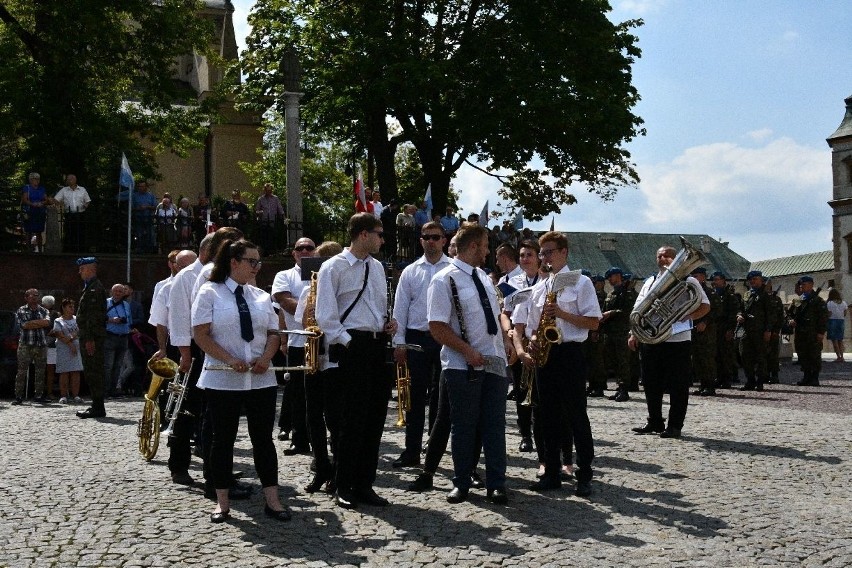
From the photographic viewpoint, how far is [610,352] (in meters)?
18.6

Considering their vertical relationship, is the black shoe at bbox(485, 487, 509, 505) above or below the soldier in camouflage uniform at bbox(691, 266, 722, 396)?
below

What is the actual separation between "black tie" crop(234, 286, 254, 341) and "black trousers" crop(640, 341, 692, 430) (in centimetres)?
549

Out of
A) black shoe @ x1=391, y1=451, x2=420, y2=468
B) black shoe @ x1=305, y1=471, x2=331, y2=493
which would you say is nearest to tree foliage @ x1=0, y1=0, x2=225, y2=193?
black shoe @ x1=391, y1=451, x2=420, y2=468

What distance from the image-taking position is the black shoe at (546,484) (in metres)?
8.81

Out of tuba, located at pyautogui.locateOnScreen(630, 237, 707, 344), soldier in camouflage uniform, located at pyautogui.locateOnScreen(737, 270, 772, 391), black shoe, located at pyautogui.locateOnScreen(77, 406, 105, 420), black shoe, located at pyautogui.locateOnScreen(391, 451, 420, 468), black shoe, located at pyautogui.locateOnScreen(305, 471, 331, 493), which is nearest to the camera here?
black shoe, located at pyautogui.locateOnScreen(305, 471, 331, 493)

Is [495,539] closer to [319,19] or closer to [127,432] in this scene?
[127,432]

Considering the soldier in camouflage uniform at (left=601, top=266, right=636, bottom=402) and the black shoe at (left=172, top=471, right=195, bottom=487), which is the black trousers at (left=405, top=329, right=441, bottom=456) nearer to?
the black shoe at (left=172, top=471, right=195, bottom=487)

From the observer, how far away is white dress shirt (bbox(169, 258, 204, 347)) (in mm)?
9164

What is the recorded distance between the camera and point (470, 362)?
322 inches

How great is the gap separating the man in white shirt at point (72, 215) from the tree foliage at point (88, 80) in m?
4.16

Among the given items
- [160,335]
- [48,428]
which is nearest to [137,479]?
[160,335]

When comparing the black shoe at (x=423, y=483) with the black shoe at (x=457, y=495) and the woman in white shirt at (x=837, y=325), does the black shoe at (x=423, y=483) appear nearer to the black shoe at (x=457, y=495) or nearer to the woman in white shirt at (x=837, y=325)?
the black shoe at (x=457, y=495)

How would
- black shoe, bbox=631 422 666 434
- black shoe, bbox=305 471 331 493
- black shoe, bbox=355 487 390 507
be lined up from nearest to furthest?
black shoe, bbox=355 487 390 507 < black shoe, bbox=305 471 331 493 < black shoe, bbox=631 422 666 434

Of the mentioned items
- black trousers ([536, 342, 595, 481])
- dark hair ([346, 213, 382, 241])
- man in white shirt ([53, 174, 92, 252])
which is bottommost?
black trousers ([536, 342, 595, 481])
